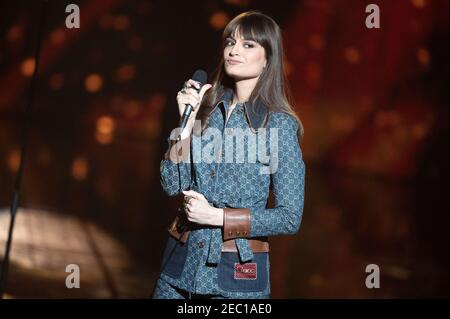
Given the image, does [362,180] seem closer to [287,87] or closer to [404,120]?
[404,120]

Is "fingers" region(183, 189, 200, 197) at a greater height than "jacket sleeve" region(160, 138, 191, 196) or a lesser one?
lesser

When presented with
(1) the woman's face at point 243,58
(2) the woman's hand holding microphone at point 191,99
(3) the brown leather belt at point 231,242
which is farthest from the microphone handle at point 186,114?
(3) the brown leather belt at point 231,242

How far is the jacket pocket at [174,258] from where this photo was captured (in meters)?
1.41

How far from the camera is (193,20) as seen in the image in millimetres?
4398

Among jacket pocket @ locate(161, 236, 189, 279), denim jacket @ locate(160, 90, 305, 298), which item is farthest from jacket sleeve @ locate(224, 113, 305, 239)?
jacket pocket @ locate(161, 236, 189, 279)

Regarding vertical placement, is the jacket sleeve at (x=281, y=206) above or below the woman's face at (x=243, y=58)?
below

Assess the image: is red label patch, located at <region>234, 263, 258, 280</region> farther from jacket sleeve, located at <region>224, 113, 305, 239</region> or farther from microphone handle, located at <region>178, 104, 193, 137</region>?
microphone handle, located at <region>178, 104, 193, 137</region>

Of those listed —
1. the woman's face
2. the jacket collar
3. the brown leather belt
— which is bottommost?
the brown leather belt

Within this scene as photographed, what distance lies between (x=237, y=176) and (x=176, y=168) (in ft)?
0.47

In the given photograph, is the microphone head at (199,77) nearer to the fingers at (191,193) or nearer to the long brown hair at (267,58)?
the long brown hair at (267,58)

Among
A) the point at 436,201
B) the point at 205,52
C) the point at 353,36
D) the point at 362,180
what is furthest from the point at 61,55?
the point at 205,52

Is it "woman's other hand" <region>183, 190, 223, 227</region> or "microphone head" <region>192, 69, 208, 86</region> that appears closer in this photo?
"woman's other hand" <region>183, 190, 223, 227</region>

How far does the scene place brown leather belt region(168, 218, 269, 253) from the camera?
4.50ft

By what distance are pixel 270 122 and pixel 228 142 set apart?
0.11 metres
